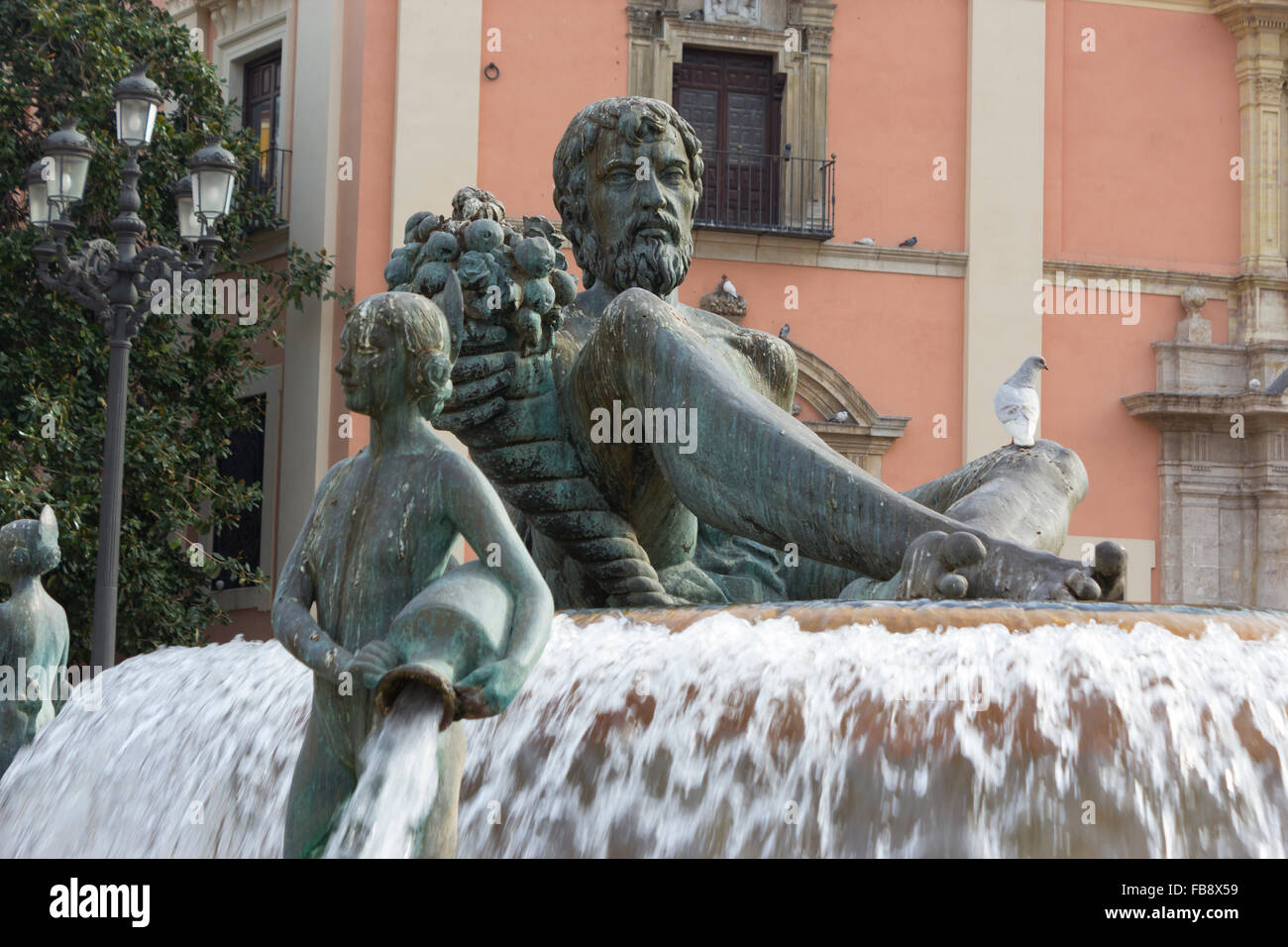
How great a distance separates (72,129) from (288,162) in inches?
351

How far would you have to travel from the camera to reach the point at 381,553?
10.1 feet

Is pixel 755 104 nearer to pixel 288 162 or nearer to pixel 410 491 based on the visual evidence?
pixel 288 162

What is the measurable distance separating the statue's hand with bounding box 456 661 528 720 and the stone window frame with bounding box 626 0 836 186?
18054 mm

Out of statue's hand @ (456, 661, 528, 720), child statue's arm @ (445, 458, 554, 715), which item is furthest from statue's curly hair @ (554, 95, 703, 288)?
statue's hand @ (456, 661, 528, 720)

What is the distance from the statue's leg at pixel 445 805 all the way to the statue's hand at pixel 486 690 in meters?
0.16

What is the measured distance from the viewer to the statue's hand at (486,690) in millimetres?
2721

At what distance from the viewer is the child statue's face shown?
3.10 metres

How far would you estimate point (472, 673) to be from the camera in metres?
2.74

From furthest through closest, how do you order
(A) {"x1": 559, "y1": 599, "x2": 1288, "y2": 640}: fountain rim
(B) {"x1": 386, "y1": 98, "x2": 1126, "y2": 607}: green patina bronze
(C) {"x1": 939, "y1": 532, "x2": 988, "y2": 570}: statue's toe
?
(B) {"x1": 386, "y1": 98, "x2": 1126, "y2": 607}: green patina bronze
(C) {"x1": 939, "y1": 532, "x2": 988, "y2": 570}: statue's toe
(A) {"x1": 559, "y1": 599, "x2": 1288, "y2": 640}: fountain rim

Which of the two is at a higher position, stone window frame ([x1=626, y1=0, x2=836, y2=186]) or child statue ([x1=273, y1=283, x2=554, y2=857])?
stone window frame ([x1=626, y1=0, x2=836, y2=186])

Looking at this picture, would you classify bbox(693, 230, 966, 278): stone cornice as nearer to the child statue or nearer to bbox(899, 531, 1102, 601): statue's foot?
bbox(899, 531, 1102, 601): statue's foot

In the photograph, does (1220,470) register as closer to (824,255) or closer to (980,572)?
(824,255)

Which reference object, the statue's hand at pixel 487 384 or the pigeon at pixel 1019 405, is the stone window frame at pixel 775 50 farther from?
the statue's hand at pixel 487 384

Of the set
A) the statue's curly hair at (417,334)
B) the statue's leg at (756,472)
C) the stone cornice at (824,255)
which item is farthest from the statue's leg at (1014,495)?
the stone cornice at (824,255)
